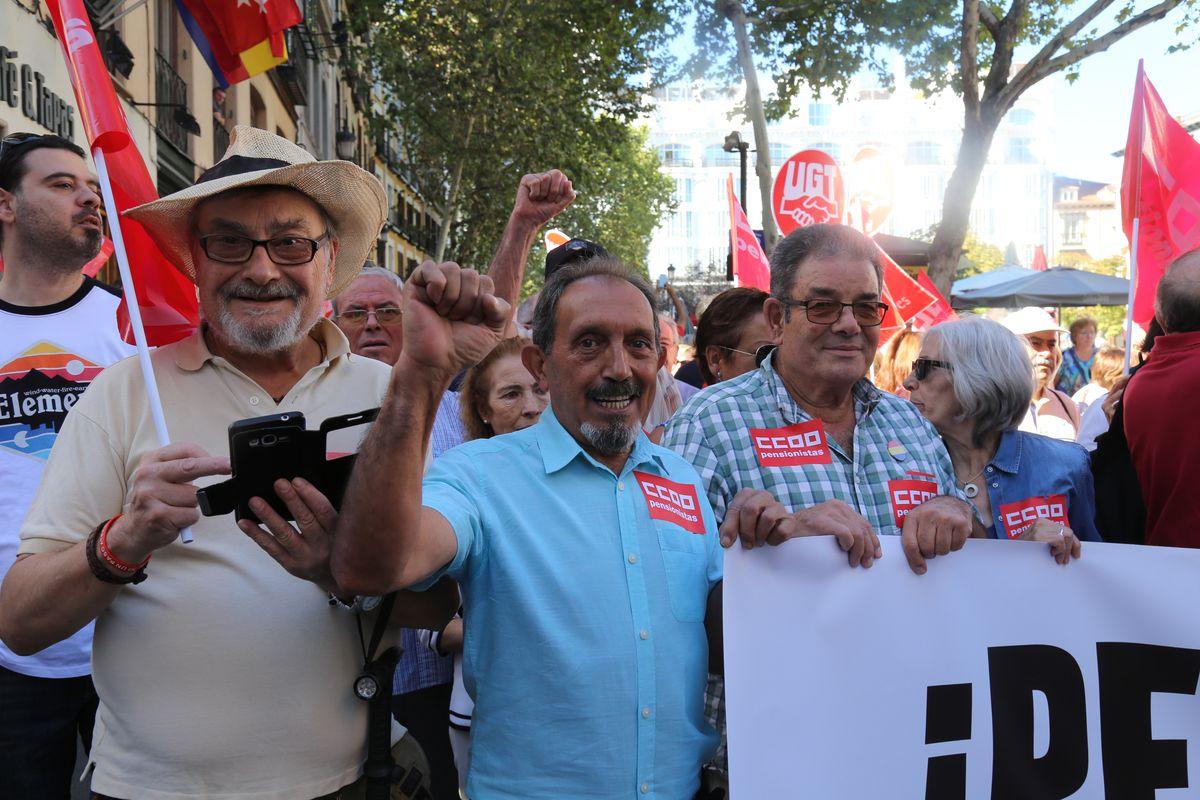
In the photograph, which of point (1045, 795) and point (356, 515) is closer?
point (356, 515)

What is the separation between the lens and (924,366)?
12.3 ft

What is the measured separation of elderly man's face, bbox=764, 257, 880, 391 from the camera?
2.84 metres

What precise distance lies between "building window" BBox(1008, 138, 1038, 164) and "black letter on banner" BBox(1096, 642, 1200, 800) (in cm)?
12080

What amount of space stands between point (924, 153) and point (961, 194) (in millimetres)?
111758

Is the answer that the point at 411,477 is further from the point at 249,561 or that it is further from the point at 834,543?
the point at 834,543

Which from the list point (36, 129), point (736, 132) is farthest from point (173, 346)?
point (736, 132)

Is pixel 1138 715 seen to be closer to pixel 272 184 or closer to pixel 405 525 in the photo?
pixel 405 525

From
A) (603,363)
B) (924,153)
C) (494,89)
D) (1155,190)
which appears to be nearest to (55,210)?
(603,363)

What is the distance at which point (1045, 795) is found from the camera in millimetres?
2352

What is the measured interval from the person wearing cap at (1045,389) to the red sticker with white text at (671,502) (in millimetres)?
3300

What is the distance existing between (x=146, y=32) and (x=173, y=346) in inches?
434

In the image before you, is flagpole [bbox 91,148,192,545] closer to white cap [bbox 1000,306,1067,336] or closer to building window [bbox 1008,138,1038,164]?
white cap [bbox 1000,306,1067,336]

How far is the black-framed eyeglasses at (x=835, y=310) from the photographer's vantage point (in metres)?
2.87

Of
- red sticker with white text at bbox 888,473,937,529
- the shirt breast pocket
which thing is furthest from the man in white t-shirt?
red sticker with white text at bbox 888,473,937,529
